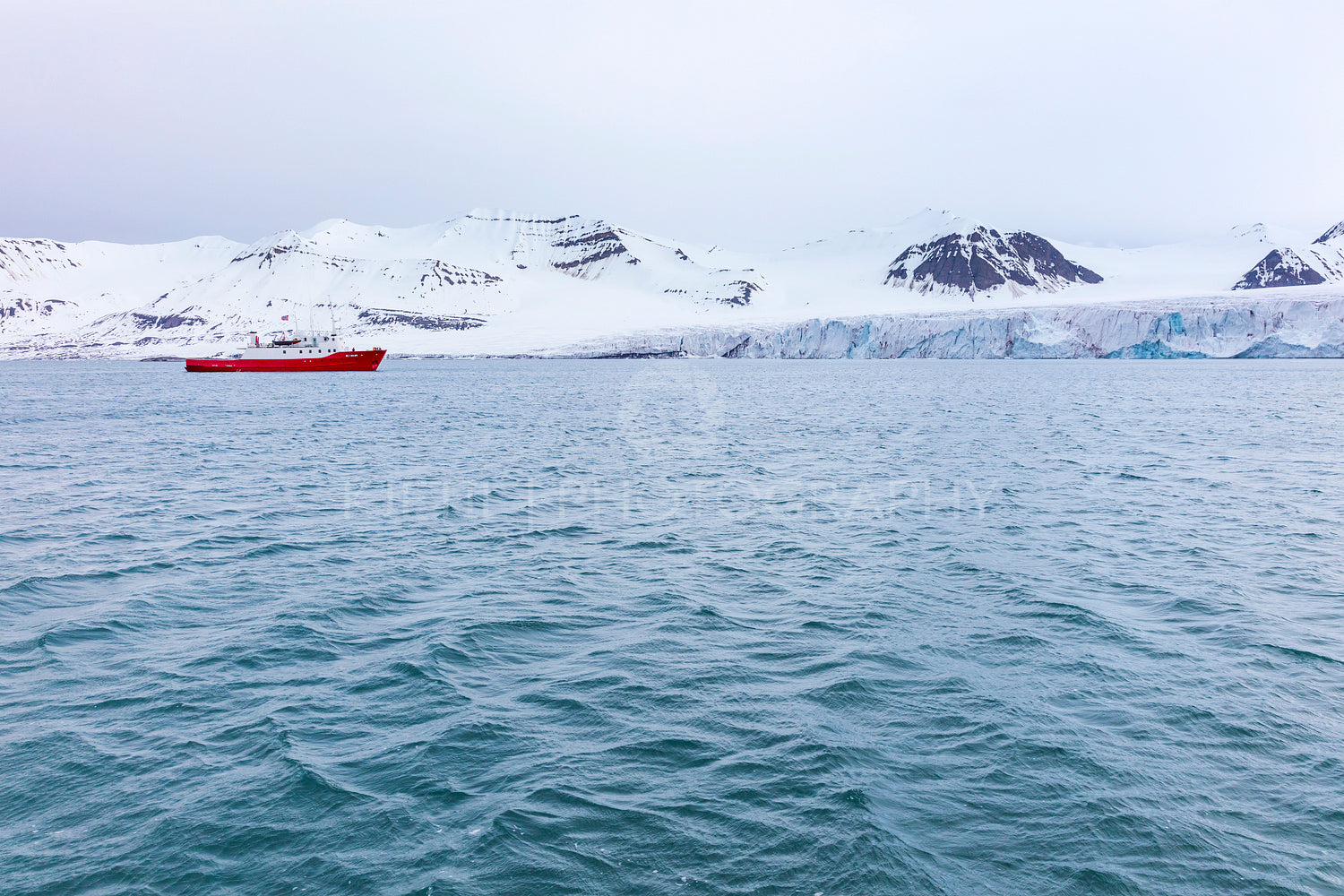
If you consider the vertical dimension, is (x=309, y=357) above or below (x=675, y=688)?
above

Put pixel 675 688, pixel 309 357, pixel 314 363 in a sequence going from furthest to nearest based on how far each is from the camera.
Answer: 1. pixel 309 357
2. pixel 314 363
3. pixel 675 688

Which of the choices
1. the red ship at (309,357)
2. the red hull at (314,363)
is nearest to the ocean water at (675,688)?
the red hull at (314,363)

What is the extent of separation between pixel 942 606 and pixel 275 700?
9.04m

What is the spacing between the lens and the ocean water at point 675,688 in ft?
20.8

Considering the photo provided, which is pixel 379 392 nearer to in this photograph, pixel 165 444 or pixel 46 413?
pixel 46 413

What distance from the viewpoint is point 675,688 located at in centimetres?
933

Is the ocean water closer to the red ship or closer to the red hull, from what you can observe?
the red hull

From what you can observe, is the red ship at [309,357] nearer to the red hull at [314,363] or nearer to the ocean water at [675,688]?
the red hull at [314,363]

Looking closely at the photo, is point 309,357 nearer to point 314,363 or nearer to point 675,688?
point 314,363

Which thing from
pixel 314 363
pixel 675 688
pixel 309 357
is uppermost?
pixel 309 357

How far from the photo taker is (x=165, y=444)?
34.3 m

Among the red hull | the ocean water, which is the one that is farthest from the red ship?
the ocean water

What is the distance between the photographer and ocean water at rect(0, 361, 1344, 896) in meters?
6.35

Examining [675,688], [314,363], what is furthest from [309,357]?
[675,688]
